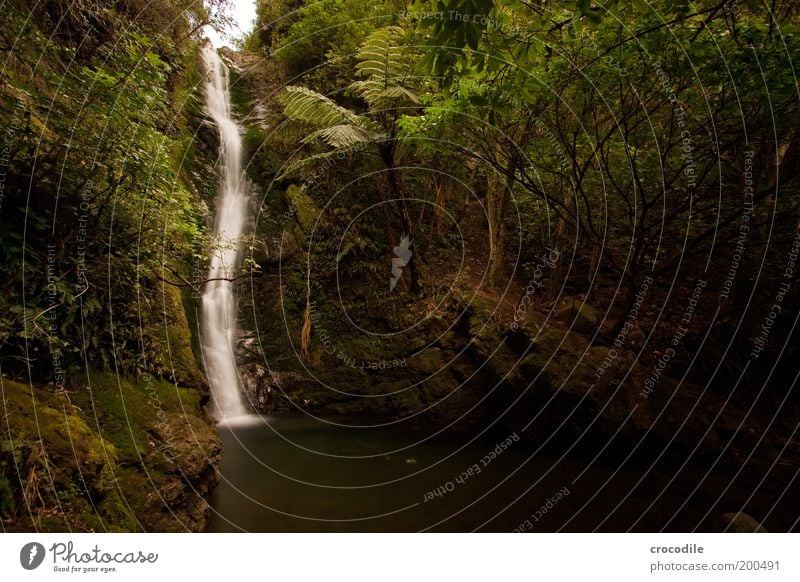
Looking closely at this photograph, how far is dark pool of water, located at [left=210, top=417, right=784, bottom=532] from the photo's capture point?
388 cm

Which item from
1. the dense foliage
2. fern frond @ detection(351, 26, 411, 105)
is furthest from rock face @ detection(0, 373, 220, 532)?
fern frond @ detection(351, 26, 411, 105)

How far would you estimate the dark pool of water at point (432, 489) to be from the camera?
3.88 meters

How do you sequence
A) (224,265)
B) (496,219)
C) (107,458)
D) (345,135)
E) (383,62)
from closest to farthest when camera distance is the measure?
1. (107,458)
2. (345,135)
3. (383,62)
4. (224,265)
5. (496,219)

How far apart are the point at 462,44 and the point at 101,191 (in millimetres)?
3170

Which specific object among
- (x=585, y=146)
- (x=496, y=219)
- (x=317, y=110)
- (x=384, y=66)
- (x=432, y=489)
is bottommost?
Answer: (x=432, y=489)

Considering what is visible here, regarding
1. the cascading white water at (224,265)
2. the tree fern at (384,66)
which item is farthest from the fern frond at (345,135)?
the cascading white water at (224,265)

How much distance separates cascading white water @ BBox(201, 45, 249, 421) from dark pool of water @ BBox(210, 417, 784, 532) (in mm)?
780

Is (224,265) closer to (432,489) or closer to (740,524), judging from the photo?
(432,489)

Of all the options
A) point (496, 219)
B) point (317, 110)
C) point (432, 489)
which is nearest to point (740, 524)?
point (432, 489)

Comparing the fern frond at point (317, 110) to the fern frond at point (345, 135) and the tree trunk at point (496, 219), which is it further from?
the tree trunk at point (496, 219)

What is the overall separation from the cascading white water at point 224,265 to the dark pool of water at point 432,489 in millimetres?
780

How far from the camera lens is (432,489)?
182 inches

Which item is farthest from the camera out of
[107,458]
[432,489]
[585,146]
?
[585,146]

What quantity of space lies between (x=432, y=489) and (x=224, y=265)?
5.33m
